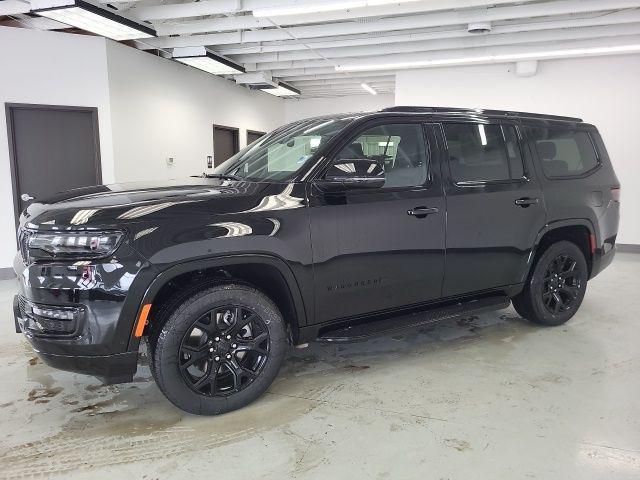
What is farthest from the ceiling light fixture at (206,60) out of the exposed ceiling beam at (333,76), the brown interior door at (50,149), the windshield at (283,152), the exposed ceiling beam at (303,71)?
the windshield at (283,152)

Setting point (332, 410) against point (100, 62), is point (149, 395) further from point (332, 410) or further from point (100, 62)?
point (100, 62)

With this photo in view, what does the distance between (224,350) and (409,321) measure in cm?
119

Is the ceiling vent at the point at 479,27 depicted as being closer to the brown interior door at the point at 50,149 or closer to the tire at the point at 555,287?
the tire at the point at 555,287

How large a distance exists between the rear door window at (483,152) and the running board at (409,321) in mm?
872

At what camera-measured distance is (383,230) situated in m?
2.85

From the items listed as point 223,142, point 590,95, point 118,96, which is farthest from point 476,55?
point 118,96

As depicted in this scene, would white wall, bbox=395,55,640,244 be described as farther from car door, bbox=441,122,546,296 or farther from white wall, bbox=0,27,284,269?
car door, bbox=441,122,546,296

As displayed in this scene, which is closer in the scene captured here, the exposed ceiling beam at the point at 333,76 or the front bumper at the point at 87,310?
the front bumper at the point at 87,310

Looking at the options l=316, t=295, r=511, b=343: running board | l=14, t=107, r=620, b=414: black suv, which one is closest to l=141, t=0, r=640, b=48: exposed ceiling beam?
l=14, t=107, r=620, b=414: black suv

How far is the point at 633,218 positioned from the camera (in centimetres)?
746

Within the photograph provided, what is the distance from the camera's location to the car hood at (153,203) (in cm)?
220

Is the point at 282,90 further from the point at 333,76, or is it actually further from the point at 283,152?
the point at 283,152

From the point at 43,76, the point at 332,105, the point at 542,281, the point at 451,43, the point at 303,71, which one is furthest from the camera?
the point at 332,105

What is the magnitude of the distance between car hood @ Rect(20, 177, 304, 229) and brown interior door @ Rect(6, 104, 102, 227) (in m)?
3.93
